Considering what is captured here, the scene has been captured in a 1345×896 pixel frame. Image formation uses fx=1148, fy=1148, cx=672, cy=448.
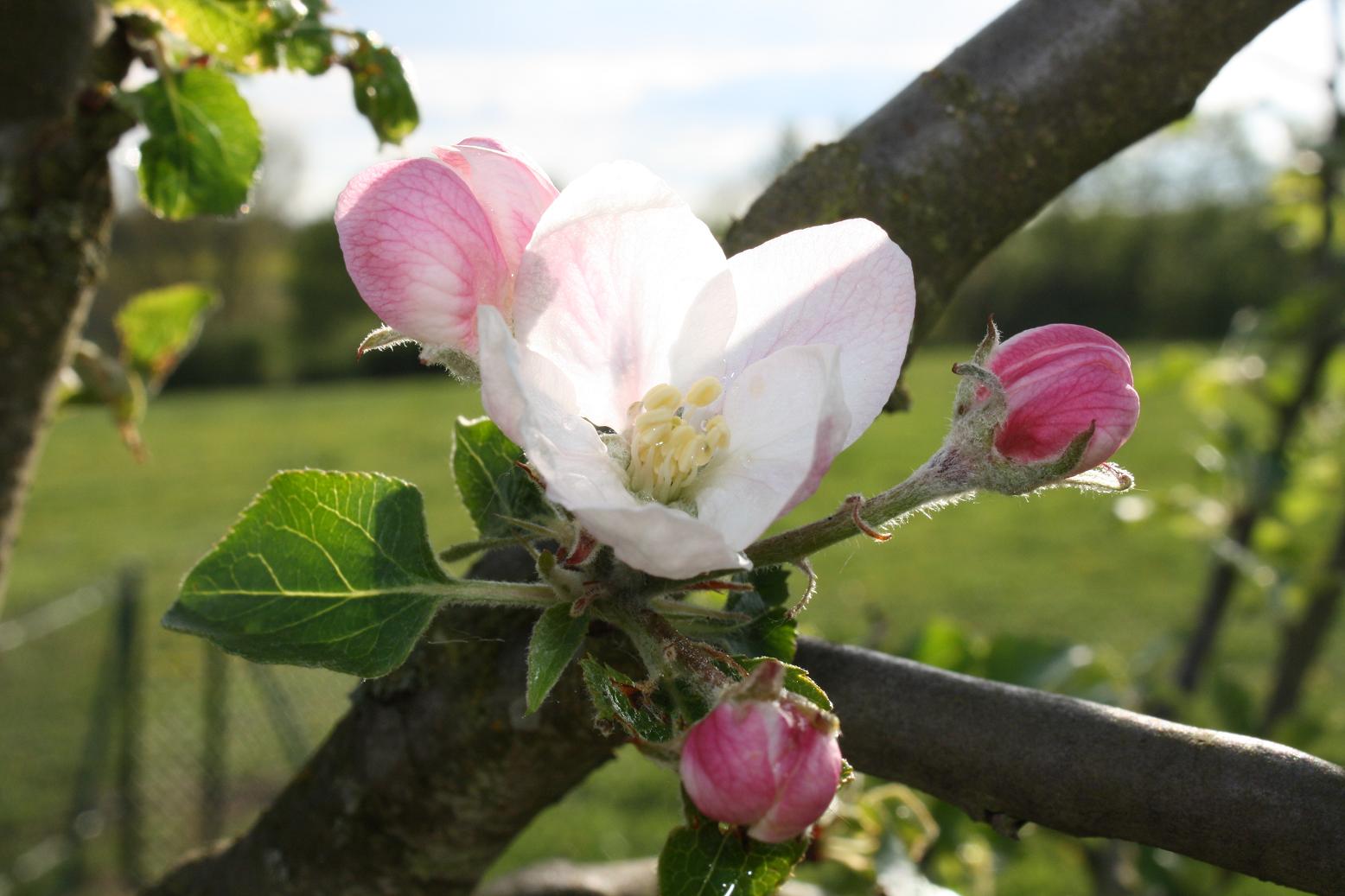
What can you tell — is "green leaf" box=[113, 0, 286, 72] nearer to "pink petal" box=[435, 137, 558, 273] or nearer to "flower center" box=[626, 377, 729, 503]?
"pink petal" box=[435, 137, 558, 273]

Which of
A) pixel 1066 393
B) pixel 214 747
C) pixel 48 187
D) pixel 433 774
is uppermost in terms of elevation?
pixel 1066 393

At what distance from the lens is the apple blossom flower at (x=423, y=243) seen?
829 millimetres

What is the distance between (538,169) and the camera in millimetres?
882

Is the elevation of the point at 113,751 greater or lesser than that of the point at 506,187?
lesser

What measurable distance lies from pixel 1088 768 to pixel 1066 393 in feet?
1.05

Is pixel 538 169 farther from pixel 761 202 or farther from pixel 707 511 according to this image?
pixel 761 202

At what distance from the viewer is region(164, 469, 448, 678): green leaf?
883 mm

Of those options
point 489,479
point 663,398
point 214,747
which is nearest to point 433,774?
point 489,479

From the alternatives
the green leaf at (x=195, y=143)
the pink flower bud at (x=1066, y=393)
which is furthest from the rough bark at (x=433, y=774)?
the green leaf at (x=195, y=143)

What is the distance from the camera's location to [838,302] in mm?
835

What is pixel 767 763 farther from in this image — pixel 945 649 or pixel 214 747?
pixel 214 747

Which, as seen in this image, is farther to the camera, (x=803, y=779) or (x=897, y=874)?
(x=897, y=874)

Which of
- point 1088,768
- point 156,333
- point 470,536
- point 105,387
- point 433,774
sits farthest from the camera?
point 470,536

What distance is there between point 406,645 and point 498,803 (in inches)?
17.0
